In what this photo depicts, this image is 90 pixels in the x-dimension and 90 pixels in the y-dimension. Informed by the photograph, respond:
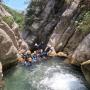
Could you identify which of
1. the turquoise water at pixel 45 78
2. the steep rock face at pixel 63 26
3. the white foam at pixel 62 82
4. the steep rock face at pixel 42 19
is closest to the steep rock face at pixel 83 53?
the turquoise water at pixel 45 78

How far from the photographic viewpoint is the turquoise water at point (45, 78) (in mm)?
→ 17048

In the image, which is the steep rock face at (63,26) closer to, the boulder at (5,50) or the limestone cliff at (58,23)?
the limestone cliff at (58,23)

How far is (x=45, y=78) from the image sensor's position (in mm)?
19047

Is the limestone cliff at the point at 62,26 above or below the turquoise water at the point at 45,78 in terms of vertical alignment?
above

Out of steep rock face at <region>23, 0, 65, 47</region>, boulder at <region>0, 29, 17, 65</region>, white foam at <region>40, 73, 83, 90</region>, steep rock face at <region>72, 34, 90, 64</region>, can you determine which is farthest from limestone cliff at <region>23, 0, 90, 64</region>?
boulder at <region>0, 29, 17, 65</region>

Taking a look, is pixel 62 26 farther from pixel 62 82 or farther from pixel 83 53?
pixel 62 82

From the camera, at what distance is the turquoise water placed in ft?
55.9

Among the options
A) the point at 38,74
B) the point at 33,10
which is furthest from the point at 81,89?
the point at 33,10

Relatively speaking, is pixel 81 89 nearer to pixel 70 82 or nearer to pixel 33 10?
pixel 70 82

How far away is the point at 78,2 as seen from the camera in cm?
3172

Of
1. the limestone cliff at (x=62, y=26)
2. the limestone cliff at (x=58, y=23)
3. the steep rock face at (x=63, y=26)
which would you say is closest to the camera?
the limestone cliff at (x=62, y=26)

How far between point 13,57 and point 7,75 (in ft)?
5.35

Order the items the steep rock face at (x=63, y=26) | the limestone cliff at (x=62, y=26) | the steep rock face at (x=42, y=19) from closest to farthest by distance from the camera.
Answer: the limestone cliff at (x=62, y=26) → the steep rock face at (x=63, y=26) → the steep rock face at (x=42, y=19)

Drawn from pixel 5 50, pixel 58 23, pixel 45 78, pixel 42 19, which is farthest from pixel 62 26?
pixel 45 78
